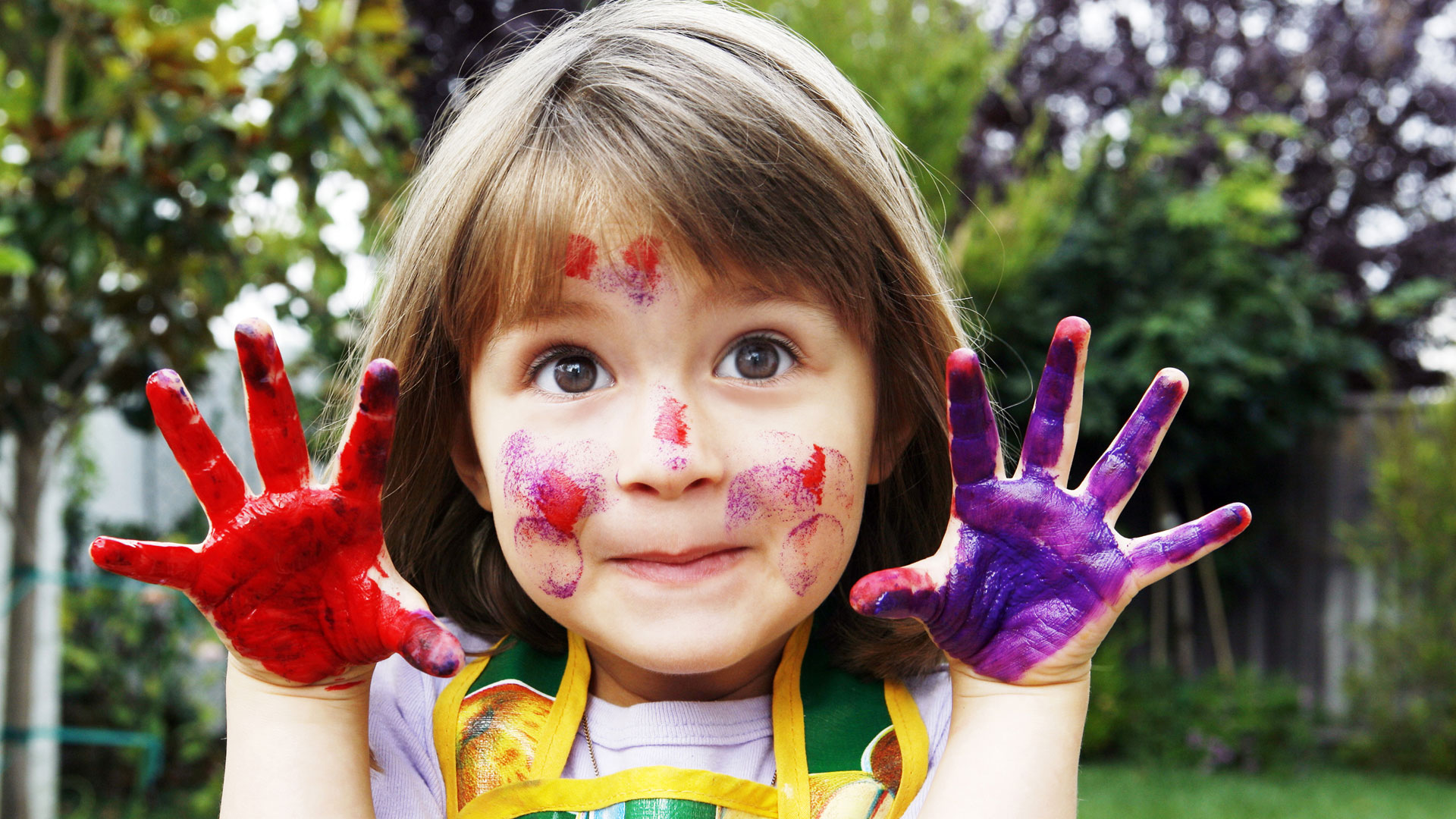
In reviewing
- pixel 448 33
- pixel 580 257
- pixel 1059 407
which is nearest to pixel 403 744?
pixel 580 257

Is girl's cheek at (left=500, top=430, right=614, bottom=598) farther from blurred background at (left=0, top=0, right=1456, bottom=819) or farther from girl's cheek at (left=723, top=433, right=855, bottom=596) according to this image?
blurred background at (left=0, top=0, right=1456, bottom=819)

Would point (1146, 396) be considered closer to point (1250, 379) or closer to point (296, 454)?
point (296, 454)

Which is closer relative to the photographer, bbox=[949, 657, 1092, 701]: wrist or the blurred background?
bbox=[949, 657, 1092, 701]: wrist

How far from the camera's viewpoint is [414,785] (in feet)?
4.35

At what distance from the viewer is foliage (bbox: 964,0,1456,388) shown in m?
9.24

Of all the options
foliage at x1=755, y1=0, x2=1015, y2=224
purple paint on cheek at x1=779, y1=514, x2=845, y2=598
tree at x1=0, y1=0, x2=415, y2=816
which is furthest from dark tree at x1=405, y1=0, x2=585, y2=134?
purple paint on cheek at x1=779, y1=514, x2=845, y2=598

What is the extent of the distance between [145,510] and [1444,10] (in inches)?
427

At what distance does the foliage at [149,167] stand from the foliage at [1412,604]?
19.9ft

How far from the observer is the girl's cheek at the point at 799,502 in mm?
1166

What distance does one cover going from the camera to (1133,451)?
47.0 inches

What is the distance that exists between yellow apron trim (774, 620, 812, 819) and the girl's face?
0.17m

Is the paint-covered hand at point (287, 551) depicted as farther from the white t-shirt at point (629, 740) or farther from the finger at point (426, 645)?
the white t-shirt at point (629, 740)

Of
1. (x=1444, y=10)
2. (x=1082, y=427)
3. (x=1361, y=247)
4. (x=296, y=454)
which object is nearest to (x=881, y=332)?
(x=296, y=454)

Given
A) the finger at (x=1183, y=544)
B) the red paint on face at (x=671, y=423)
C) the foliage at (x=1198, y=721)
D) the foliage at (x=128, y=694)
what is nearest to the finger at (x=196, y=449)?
the red paint on face at (x=671, y=423)
